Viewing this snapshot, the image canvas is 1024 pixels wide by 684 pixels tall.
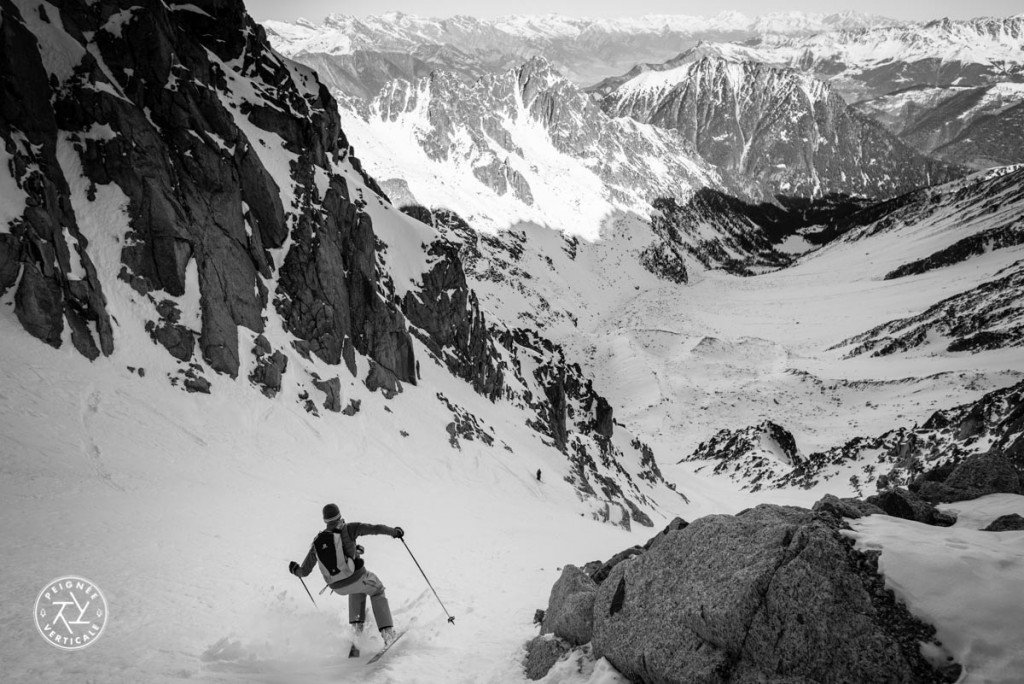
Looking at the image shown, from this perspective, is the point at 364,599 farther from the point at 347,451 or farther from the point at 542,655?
the point at 347,451

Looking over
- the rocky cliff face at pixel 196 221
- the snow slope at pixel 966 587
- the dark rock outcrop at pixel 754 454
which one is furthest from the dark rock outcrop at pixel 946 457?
the rocky cliff face at pixel 196 221

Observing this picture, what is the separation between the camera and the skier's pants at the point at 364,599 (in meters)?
7.78

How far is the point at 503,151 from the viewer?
142 meters

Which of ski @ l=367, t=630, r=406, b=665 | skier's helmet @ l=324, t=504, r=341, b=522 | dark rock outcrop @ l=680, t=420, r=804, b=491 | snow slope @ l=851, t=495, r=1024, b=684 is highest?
snow slope @ l=851, t=495, r=1024, b=684

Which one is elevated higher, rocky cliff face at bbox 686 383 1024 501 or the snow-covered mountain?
the snow-covered mountain

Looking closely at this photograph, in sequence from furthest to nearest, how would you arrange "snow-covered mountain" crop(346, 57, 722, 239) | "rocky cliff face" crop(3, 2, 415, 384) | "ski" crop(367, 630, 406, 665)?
"snow-covered mountain" crop(346, 57, 722, 239)
"rocky cliff face" crop(3, 2, 415, 384)
"ski" crop(367, 630, 406, 665)

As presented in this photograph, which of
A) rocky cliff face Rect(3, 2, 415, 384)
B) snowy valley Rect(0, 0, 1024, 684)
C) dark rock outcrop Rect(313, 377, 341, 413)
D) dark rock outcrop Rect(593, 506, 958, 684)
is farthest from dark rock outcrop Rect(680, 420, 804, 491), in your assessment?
dark rock outcrop Rect(593, 506, 958, 684)

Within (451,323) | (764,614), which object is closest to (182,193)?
(451,323)

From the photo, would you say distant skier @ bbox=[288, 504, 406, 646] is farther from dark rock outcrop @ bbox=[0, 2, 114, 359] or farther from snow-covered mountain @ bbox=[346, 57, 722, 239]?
snow-covered mountain @ bbox=[346, 57, 722, 239]

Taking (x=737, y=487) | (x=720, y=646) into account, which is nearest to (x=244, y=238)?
(x=720, y=646)

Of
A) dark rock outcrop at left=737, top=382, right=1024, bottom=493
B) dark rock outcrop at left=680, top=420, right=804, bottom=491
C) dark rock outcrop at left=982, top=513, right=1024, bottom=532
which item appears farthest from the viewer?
dark rock outcrop at left=680, top=420, right=804, bottom=491

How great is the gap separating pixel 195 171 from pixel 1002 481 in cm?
2712

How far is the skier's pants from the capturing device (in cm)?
778

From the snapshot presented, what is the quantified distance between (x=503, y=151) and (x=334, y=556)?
471ft
